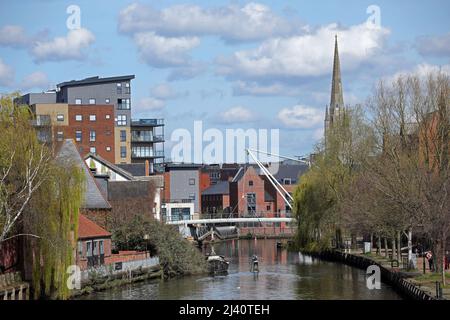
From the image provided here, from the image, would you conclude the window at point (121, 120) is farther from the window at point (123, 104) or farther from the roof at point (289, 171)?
the roof at point (289, 171)

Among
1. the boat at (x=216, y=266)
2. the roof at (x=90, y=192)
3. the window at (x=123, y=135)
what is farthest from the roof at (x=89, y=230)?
the window at (x=123, y=135)

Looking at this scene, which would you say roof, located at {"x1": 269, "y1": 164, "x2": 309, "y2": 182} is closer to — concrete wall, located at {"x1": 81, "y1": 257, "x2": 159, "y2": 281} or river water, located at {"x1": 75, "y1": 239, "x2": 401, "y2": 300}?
river water, located at {"x1": 75, "y1": 239, "x2": 401, "y2": 300}

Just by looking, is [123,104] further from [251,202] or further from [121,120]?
[251,202]

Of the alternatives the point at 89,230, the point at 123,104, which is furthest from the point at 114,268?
the point at 123,104

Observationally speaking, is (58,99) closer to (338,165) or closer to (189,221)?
(189,221)

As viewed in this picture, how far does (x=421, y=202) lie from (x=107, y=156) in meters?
75.8

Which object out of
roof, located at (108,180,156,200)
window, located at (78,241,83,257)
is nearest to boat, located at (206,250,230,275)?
roof, located at (108,180,156,200)

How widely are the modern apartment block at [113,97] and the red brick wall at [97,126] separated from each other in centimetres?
432

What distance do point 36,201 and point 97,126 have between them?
76238mm

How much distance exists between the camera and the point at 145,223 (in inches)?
2527

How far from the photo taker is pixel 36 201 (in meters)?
44.3

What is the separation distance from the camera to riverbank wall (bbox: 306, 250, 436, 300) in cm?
4382

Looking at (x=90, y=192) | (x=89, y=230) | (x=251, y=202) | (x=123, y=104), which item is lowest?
(x=89, y=230)

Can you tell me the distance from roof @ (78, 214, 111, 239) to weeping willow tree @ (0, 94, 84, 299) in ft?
21.2
